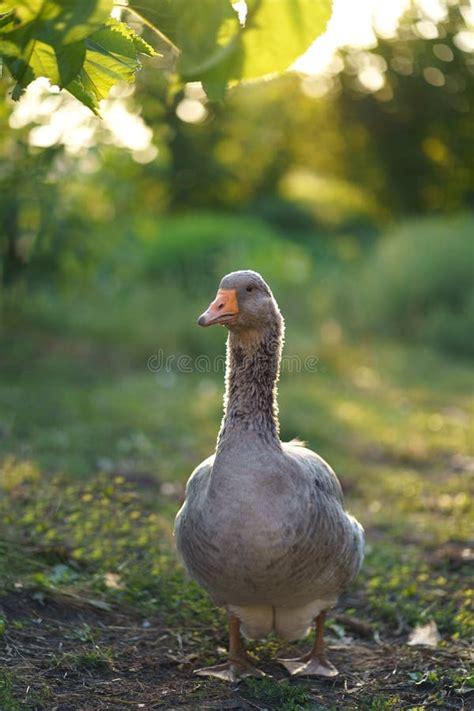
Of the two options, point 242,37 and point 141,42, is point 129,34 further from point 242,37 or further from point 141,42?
point 242,37

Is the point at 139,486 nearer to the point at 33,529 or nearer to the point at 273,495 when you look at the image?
the point at 33,529

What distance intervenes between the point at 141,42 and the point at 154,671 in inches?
109

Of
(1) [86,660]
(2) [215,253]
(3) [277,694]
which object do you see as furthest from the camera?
(2) [215,253]

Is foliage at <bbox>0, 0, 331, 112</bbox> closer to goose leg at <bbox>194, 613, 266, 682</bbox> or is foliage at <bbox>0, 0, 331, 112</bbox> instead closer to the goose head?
the goose head

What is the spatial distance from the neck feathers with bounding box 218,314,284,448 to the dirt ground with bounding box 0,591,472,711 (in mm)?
1099

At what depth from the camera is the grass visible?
4.21 metres

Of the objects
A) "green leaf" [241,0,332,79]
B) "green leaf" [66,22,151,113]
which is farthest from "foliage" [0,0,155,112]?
"green leaf" [241,0,332,79]

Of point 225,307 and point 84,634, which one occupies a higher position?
point 225,307

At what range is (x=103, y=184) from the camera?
36.0 feet

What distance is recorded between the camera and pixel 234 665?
4.43 meters

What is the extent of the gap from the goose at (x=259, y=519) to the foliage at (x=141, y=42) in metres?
1.35

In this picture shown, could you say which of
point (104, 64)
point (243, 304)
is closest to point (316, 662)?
point (243, 304)

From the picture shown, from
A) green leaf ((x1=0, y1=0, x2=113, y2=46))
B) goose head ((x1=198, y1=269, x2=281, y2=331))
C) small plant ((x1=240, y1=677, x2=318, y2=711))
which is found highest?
green leaf ((x1=0, y1=0, x2=113, y2=46))

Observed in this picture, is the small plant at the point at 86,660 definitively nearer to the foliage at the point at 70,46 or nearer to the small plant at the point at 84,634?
the small plant at the point at 84,634
